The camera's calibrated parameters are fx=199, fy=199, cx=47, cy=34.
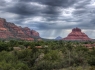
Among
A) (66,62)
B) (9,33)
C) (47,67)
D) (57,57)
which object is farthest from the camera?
(9,33)

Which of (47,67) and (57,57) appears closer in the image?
(47,67)

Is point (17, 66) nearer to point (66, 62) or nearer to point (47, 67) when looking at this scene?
point (47, 67)

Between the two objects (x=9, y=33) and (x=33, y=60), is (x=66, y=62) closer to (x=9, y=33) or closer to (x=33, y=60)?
(x=33, y=60)

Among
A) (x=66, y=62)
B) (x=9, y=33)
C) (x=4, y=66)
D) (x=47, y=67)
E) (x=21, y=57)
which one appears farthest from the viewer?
(x=9, y=33)

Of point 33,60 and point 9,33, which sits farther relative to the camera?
point 9,33

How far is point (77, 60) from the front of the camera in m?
38.4

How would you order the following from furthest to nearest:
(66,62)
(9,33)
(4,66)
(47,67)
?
(9,33) → (66,62) → (47,67) → (4,66)

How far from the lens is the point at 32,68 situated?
36.7 meters

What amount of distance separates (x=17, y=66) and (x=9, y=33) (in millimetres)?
165877

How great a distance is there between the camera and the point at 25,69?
34531 mm

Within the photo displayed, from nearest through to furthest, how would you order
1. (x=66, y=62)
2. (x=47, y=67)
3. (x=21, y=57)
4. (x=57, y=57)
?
(x=47, y=67) < (x=66, y=62) < (x=57, y=57) < (x=21, y=57)

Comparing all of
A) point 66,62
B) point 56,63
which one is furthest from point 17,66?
point 66,62

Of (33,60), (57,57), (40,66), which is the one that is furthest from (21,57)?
(40,66)

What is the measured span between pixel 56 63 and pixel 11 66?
822 cm
